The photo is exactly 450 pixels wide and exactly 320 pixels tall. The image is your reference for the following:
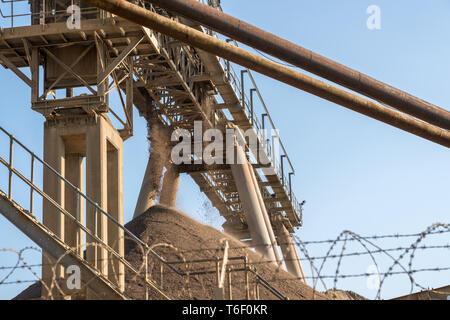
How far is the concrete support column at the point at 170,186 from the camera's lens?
32.0 meters

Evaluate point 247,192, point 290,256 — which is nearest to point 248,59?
point 247,192

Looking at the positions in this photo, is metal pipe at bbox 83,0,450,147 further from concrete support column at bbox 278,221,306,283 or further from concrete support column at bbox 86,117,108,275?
concrete support column at bbox 278,221,306,283

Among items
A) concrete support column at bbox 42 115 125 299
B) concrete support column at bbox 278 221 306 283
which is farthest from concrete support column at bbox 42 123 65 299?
concrete support column at bbox 278 221 306 283

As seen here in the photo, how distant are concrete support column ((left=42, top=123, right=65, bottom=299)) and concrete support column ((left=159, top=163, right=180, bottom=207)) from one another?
11355 millimetres

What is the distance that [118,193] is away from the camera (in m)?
21.3

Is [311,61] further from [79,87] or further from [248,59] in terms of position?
[79,87]

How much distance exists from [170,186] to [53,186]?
12.4m

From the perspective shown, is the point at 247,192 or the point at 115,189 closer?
the point at 115,189

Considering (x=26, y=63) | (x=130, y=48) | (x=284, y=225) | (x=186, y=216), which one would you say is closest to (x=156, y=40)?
(x=130, y=48)

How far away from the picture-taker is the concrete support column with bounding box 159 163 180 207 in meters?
32.0

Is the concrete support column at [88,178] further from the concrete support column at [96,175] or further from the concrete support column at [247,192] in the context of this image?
the concrete support column at [247,192]

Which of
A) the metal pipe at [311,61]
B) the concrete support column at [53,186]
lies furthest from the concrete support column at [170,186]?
the metal pipe at [311,61]

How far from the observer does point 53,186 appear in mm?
20188

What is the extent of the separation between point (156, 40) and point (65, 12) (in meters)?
2.45
